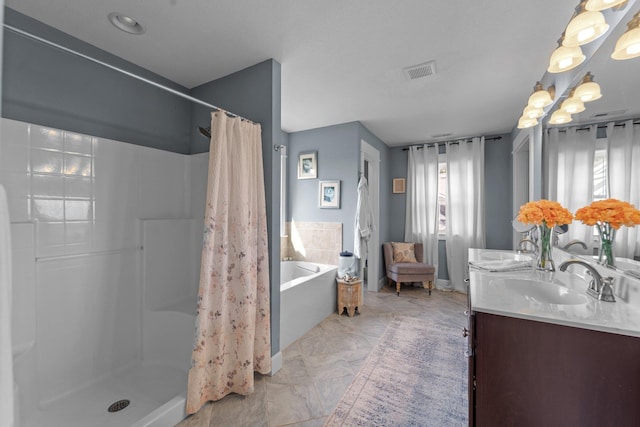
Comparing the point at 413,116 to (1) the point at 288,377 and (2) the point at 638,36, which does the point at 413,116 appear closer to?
(2) the point at 638,36

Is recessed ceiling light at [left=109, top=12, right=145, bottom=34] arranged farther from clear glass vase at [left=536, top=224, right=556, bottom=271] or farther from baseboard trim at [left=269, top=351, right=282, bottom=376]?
clear glass vase at [left=536, top=224, right=556, bottom=271]

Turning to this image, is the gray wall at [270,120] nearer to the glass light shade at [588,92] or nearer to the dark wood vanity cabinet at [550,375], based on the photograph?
the dark wood vanity cabinet at [550,375]

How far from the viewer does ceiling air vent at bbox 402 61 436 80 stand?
7.53 feet

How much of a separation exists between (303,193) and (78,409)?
2911 millimetres

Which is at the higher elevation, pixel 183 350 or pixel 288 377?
pixel 183 350

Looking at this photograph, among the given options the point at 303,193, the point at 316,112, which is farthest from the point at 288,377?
the point at 316,112

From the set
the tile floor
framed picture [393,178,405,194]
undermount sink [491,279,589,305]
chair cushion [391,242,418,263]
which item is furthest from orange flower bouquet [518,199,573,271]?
framed picture [393,178,405,194]

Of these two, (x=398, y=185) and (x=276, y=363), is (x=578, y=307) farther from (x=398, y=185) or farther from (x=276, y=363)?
(x=398, y=185)

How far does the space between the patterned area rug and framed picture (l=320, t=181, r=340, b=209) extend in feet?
5.39

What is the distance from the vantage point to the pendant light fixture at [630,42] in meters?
1.19

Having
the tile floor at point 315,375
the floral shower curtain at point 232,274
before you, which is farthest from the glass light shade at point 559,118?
the tile floor at point 315,375

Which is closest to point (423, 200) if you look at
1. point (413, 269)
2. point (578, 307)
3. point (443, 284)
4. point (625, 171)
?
point (413, 269)

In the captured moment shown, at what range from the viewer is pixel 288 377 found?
2.18 metres

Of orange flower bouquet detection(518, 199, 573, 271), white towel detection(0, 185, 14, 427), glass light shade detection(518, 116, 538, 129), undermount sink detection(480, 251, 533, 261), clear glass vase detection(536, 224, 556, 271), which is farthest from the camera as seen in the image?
undermount sink detection(480, 251, 533, 261)
